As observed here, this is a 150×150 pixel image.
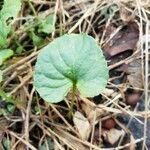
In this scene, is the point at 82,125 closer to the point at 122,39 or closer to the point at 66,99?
the point at 66,99

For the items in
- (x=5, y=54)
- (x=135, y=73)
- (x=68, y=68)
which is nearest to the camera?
(x=68, y=68)

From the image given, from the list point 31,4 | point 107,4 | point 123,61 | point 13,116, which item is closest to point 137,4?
point 107,4

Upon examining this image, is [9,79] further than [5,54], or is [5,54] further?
[9,79]

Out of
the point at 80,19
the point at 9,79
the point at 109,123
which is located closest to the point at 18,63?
the point at 9,79

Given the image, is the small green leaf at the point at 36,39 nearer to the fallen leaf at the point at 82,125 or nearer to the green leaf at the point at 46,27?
the green leaf at the point at 46,27

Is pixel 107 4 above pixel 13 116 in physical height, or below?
above

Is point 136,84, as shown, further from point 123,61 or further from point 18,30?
point 18,30

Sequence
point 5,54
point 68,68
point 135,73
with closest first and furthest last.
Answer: point 68,68
point 5,54
point 135,73

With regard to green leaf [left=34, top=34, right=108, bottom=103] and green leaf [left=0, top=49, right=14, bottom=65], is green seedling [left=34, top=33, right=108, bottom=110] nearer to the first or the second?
green leaf [left=34, top=34, right=108, bottom=103]

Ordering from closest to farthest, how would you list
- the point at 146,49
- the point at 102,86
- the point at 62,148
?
1. the point at 102,86
2. the point at 62,148
3. the point at 146,49
